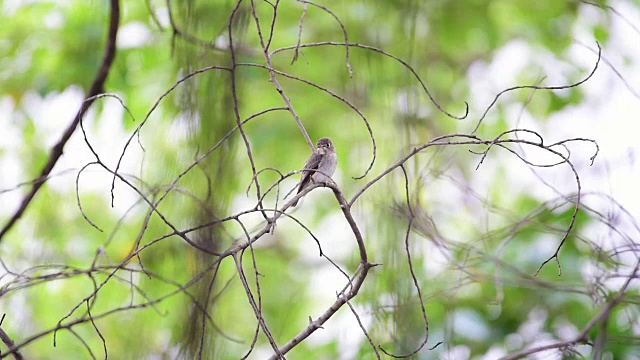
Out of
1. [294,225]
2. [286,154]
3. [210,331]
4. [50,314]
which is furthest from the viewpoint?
[294,225]

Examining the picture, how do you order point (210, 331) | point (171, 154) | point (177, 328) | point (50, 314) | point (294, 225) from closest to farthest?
1. point (210, 331)
2. point (177, 328)
3. point (171, 154)
4. point (50, 314)
5. point (294, 225)

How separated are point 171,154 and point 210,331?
1.55 ft

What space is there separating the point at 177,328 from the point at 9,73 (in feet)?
8.86

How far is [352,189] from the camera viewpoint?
106 inches

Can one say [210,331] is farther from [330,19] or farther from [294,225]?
[294,225]

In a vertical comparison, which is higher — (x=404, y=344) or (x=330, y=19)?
(x=330, y=19)

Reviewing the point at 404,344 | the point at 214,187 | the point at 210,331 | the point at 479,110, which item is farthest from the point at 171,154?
the point at 479,110

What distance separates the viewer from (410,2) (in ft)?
6.15

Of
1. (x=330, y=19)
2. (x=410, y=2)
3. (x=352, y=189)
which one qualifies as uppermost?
(x=330, y=19)

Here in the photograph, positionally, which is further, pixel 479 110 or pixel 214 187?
pixel 479 110

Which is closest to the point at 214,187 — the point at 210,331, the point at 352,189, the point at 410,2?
the point at 210,331

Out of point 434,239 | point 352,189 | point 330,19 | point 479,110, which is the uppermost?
point 479,110

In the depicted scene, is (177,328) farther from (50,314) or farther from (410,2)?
(50,314)

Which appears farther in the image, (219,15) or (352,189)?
(352,189)
